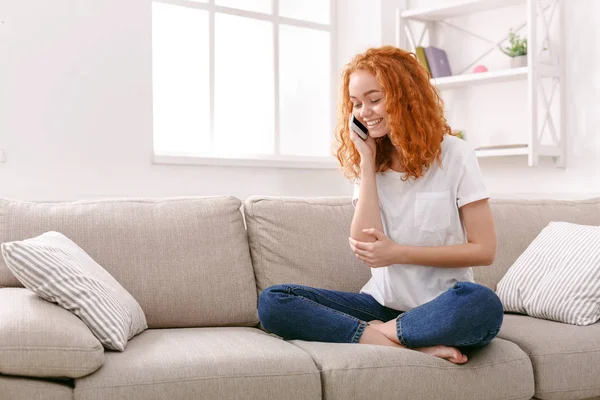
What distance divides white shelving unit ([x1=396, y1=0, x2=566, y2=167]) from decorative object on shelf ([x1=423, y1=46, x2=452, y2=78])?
9cm

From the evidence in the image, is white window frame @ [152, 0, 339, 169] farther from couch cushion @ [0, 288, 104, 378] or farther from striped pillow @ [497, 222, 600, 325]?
couch cushion @ [0, 288, 104, 378]

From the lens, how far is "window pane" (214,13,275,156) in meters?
4.59

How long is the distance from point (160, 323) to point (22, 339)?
25.4 inches

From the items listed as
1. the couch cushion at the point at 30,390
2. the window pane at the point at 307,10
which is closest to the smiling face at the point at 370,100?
the couch cushion at the point at 30,390

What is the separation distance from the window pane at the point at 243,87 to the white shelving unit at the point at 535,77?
99 cm

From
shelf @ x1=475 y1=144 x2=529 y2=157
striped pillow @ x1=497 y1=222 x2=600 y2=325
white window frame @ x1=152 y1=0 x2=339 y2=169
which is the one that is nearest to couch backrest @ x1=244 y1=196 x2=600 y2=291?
striped pillow @ x1=497 y1=222 x2=600 y2=325

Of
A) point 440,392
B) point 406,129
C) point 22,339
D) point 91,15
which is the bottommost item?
point 440,392

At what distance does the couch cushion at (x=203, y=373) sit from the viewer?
1675mm

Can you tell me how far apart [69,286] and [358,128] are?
0.90 meters

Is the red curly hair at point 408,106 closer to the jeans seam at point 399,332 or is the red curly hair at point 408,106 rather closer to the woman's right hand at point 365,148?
the woman's right hand at point 365,148

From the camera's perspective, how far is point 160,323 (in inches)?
89.3

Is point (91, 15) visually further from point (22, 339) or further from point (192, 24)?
point (22, 339)

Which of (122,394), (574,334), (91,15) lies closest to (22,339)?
(122,394)

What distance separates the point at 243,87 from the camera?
466 centimetres
